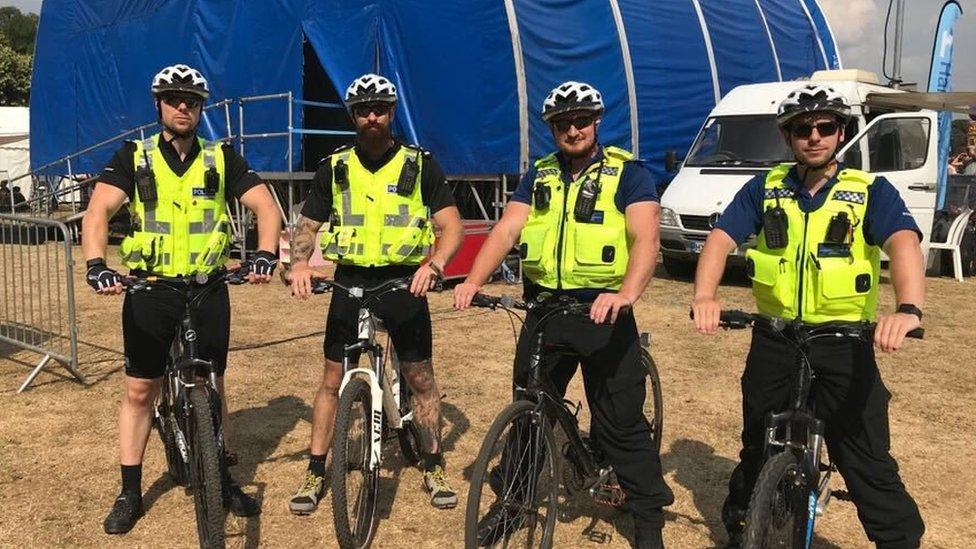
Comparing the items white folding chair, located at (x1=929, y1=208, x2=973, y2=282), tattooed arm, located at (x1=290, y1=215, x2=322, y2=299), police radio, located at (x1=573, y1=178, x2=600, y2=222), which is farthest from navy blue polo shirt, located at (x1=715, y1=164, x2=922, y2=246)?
white folding chair, located at (x1=929, y1=208, x2=973, y2=282)

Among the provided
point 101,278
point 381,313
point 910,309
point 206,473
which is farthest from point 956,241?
point 101,278

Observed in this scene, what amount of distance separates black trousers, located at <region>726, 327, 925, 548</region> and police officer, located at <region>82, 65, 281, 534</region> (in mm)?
2326

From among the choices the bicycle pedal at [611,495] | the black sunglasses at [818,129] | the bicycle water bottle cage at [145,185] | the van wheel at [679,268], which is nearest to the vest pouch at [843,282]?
the black sunglasses at [818,129]

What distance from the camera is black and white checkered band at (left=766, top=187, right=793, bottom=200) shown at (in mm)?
3377

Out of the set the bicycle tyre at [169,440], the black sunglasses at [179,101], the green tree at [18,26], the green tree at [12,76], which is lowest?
the bicycle tyre at [169,440]

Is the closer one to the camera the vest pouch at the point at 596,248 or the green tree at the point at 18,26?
the vest pouch at the point at 596,248

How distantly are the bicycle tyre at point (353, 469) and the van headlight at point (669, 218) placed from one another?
8.71 m

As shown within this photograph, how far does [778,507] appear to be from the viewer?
124 inches

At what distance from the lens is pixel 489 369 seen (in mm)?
7383

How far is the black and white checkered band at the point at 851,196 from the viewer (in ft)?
10.6

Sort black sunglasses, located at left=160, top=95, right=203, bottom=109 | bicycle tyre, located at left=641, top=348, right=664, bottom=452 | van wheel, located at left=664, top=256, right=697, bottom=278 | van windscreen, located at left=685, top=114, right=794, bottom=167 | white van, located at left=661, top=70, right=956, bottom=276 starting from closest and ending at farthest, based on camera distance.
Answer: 1. black sunglasses, located at left=160, top=95, right=203, bottom=109
2. bicycle tyre, located at left=641, top=348, right=664, bottom=452
3. white van, located at left=661, top=70, right=956, bottom=276
4. van windscreen, located at left=685, top=114, right=794, bottom=167
5. van wheel, located at left=664, top=256, right=697, bottom=278

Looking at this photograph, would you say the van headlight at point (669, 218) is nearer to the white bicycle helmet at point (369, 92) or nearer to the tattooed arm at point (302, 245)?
the tattooed arm at point (302, 245)

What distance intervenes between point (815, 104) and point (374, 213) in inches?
85.5

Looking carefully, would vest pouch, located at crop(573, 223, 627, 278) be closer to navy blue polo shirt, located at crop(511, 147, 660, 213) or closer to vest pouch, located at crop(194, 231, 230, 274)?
navy blue polo shirt, located at crop(511, 147, 660, 213)
